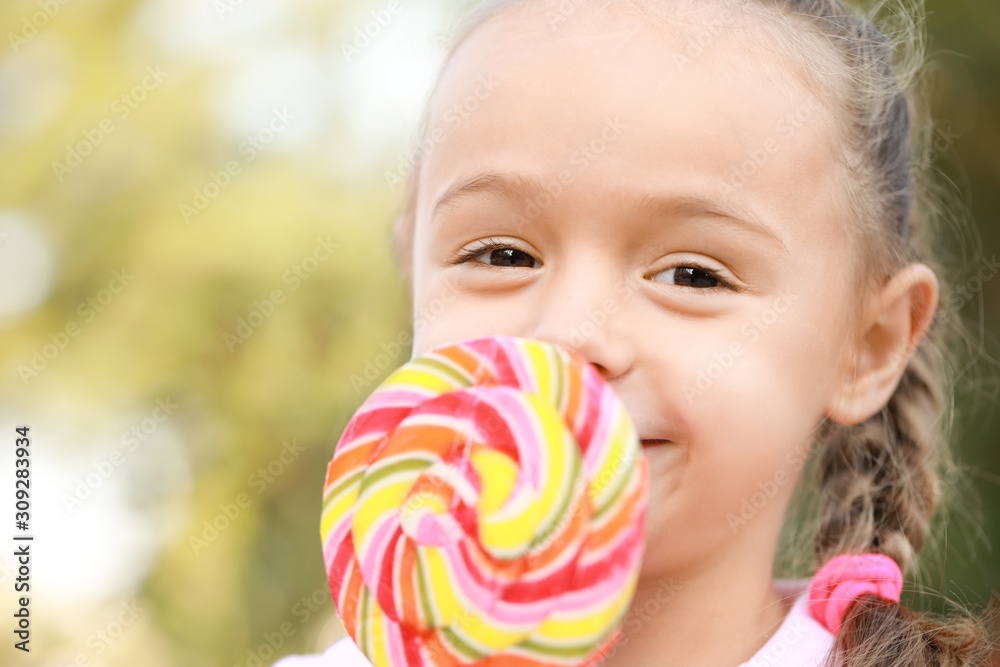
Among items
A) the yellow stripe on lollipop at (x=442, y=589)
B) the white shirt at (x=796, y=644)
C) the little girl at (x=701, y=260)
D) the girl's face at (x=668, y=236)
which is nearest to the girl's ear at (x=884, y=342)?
the little girl at (x=701, y=260)

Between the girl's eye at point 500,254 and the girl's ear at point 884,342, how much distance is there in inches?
28.9

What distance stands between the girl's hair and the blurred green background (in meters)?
2.66

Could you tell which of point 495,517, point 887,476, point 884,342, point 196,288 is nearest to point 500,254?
point 495,517

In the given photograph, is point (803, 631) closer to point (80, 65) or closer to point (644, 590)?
point (644, 590)

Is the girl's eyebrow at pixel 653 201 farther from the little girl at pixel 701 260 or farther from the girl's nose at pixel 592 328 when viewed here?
the girl's nose at pixel 592 328

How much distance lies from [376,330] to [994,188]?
10.1 ft

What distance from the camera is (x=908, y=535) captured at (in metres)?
2.42

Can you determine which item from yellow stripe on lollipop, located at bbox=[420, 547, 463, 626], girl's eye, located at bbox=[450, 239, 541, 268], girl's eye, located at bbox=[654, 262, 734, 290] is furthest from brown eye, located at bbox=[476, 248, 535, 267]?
yellow stripe on lollipop, located at bbox=[420, 547, 463, 626]

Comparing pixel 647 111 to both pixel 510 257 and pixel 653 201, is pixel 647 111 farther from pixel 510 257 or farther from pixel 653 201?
pixel 510 257

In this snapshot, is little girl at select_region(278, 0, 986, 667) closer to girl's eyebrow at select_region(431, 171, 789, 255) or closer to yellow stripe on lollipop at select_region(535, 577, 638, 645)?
girl's eyebrow at select_region(431, 171, 789, 255)

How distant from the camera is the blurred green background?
511 centimetres

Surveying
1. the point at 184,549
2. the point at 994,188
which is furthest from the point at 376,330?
the point at 994,188

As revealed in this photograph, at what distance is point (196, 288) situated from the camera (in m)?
5.24

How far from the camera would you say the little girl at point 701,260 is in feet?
5.85
